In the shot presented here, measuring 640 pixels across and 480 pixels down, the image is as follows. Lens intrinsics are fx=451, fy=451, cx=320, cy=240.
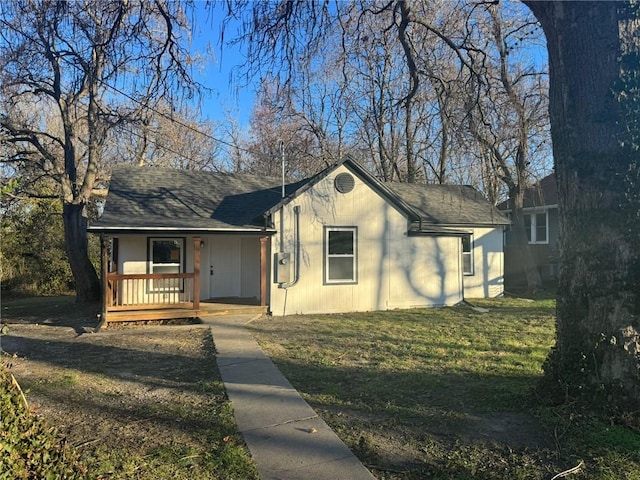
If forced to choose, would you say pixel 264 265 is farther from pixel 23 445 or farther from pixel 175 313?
pixel 23 445

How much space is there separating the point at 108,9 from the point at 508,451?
654cm

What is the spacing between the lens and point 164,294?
42.5ft

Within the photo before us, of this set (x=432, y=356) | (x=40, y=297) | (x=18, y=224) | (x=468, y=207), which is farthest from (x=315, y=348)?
(x=18, y=224)

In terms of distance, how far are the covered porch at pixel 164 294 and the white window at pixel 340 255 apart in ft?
5.75

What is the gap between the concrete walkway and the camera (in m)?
3.56

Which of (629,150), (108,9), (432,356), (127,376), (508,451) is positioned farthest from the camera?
(432,356)

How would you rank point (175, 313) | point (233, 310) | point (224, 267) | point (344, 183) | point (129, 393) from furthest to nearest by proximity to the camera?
point (224, 267), point (344, 183), point (233, 310), point (175, 313), point (129, 393)

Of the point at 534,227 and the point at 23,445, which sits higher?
the point at 534,227

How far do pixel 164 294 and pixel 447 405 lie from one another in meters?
9.89

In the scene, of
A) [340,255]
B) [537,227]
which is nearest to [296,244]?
[340,255]

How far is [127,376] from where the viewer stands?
6.52 metres

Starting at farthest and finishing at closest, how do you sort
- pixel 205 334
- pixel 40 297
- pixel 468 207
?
pixel 40 297 < pixel 468 207 < pixel 205 334

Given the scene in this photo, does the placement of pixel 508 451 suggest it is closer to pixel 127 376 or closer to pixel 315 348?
pixel 315 348

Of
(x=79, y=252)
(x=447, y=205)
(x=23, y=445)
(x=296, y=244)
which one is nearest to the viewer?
(x=23, y=445)
